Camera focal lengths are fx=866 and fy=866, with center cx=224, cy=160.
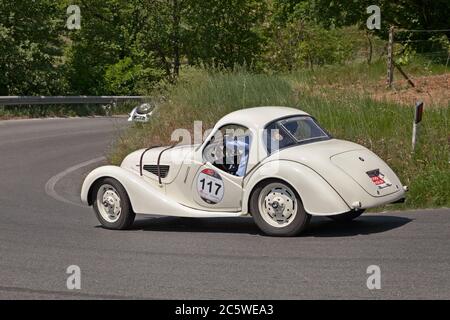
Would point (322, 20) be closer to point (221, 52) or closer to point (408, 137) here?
point (221, 52)

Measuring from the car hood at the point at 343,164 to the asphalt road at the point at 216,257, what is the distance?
520 mm

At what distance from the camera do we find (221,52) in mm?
46438

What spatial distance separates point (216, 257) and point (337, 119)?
672cm

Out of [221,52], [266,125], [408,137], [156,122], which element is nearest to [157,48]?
[221,52]

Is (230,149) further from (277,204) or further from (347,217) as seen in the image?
(347,217)

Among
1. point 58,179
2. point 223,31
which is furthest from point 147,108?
point 223,31

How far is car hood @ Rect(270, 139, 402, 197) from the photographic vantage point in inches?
371

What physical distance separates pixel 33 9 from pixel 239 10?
1682 cm

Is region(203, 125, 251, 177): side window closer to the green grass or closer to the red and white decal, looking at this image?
the red and white decal

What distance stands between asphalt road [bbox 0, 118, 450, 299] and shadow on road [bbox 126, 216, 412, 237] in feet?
0.04

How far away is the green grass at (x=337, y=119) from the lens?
41.8 ft

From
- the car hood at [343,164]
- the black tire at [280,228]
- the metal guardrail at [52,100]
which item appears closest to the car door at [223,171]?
the black tire at [280,228]

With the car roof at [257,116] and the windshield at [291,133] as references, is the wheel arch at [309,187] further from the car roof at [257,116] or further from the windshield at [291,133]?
the car roof at [257,116]
